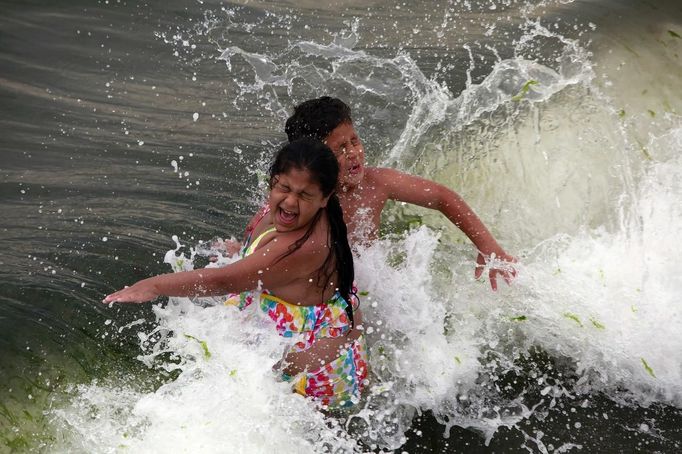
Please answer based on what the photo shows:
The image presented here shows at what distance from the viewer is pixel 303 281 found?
316 centimetres

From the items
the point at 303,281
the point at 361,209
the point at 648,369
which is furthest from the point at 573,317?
the point at 303,281

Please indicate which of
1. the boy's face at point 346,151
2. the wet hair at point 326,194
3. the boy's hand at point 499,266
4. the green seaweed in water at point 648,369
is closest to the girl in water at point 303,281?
the wet hair at point 326,194

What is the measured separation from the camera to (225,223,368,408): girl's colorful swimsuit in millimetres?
3211

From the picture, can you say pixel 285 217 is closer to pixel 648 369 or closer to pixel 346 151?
pixel 346 151

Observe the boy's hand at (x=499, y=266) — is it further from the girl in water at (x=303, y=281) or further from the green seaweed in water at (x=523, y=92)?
the green seaweed in water at (x=523, y=92)

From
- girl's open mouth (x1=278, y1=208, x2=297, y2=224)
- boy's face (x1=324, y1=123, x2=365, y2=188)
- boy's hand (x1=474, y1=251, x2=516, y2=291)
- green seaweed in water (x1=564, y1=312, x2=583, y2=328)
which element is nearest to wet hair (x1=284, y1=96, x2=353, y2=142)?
boy's face (x1=324, y1=123, x2=365, y2=188)

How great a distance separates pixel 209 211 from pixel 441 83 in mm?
1844

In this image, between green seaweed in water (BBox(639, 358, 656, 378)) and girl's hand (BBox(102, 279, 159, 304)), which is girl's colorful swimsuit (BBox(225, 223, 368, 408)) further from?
green seaweed in water (BBox(639, 358, 656, 378))

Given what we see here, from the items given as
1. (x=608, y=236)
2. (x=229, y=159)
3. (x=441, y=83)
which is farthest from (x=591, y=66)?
(x=229, y=159)

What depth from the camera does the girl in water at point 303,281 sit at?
9.70 ft

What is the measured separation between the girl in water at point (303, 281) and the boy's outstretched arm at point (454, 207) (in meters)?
0.46

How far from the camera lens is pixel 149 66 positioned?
578 cm

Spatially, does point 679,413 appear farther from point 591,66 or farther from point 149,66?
point 149,66

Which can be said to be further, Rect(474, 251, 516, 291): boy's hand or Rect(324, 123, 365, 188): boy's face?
Rect(474, 251, 516, 291): boy's hand
